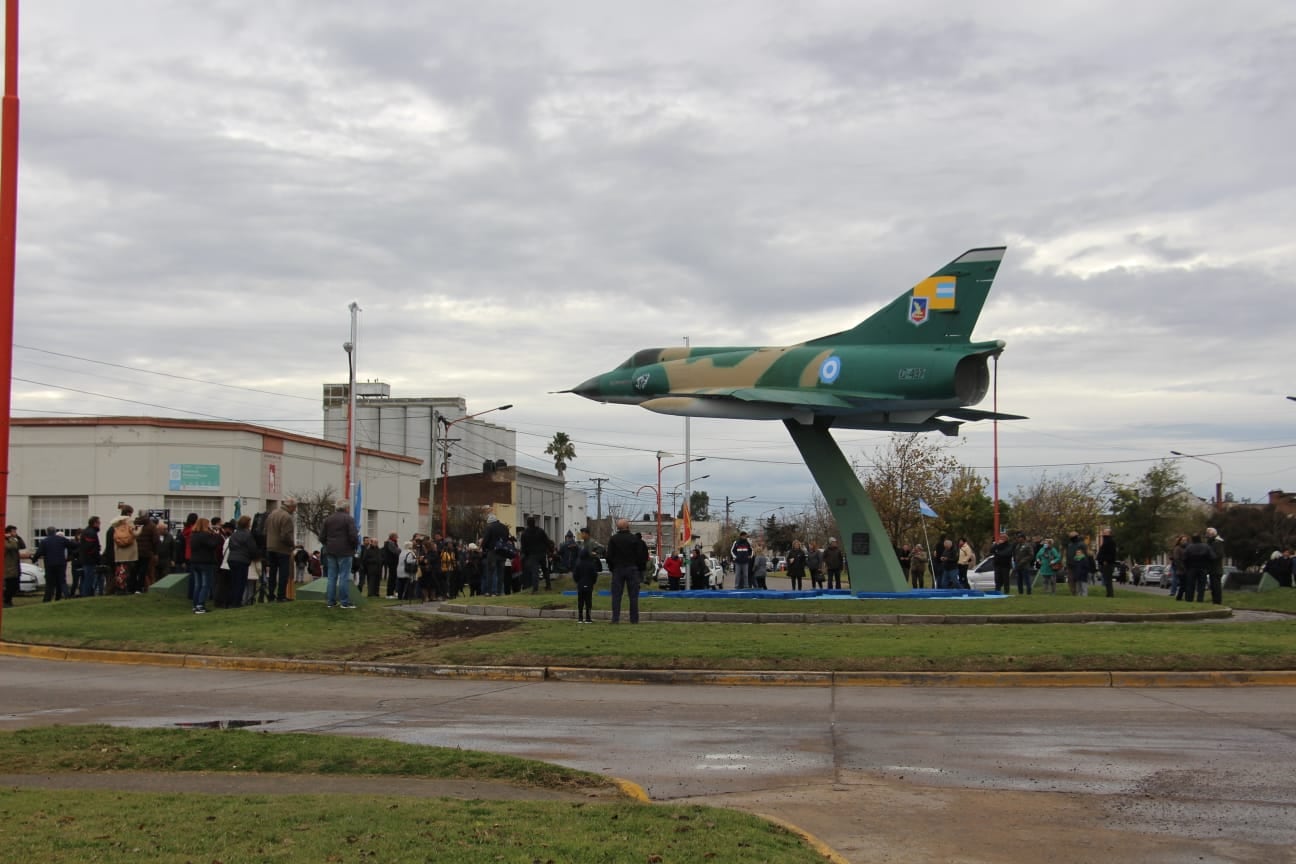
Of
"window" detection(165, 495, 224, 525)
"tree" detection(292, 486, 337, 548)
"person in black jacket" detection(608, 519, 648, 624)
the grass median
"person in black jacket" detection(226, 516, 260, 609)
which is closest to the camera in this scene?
the grass median

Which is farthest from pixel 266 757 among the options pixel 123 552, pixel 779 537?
pixel 779 537

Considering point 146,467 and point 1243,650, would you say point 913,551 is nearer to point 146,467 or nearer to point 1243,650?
point 1243,650

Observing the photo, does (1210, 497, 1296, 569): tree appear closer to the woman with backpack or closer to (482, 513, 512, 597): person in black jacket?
(482, 513, 512, 597): person in black jacket

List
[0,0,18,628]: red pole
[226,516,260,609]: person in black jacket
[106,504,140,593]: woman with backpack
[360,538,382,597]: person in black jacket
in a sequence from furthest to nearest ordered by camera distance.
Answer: [360,538,382,597]: person in black jacket → [106,504,140,593]: woman with backpack → [226,516,260,609]: person in black jacket → [0,0,18,628]: red pole

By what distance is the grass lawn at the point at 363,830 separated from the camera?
19.3ft

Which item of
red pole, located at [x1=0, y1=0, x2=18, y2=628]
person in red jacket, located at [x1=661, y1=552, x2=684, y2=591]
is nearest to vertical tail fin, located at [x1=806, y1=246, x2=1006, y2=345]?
person in red jacket, located at [x1=661, y1=552, x2=684, y2=591]

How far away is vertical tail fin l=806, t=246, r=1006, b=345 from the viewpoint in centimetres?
2506

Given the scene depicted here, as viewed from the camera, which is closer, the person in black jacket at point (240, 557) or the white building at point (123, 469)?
the person in black jacket at point (240, 557)

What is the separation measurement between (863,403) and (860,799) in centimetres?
1809

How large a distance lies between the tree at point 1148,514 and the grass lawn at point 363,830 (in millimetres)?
71192

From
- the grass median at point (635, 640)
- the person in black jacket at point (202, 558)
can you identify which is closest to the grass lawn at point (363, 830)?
the grass median at point (635, 640)

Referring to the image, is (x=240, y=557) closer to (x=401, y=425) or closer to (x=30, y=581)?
(x=30, y=581)

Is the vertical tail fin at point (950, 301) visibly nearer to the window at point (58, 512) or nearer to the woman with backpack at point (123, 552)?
the woman with backpack at point (123, 552)

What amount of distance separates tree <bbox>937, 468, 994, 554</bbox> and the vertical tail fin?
3536 cm
